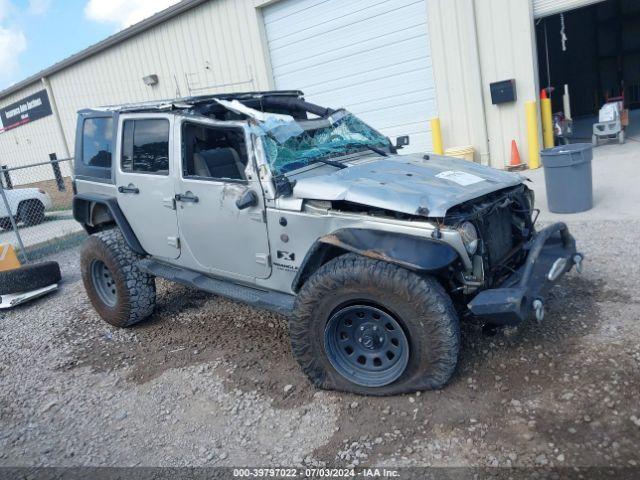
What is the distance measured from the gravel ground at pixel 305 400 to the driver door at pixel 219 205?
0.81 metres

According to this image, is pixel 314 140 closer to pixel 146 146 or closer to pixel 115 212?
pixel 146 146

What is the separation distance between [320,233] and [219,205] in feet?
3.29

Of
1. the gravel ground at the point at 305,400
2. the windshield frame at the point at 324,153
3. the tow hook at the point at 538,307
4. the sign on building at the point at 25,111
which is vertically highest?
the sign on building at the point at 25,111

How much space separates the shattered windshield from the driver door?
23cm

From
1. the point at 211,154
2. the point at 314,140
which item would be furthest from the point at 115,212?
the point at 314,140

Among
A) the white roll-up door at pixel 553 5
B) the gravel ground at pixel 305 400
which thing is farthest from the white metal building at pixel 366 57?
the gravel ground at pixel 305 400

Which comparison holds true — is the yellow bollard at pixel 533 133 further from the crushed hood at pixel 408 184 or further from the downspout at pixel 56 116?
the downspout at pixel 56 116

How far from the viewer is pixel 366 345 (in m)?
3.47

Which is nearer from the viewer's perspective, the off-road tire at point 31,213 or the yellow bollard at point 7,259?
the yellow bollard at point 7,259

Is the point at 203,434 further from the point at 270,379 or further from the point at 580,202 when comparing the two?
the point at 580,202

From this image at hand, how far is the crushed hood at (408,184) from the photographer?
10.7ft

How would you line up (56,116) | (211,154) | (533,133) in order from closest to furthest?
1. (211,154)
2. (533,133)
3. (56,116)

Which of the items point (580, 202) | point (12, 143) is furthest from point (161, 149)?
point (12, 143)

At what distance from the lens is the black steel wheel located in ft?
11.0
